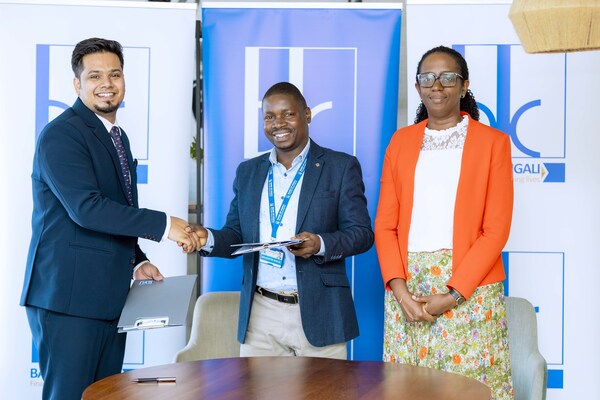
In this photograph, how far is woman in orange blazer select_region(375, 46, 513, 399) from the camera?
3443 millimetres

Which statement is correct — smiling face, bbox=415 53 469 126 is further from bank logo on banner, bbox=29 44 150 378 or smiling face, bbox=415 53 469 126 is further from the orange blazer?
bank logo on banner, bbox=29 44 150 378

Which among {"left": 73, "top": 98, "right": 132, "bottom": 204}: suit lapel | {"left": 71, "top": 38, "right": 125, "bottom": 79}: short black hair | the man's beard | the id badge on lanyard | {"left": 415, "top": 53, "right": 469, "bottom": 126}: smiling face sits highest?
{"left": 71, "top": 38, "right": 125, "bottom": 79}: short black hair

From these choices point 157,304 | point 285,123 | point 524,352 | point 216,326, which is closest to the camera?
point 157,304

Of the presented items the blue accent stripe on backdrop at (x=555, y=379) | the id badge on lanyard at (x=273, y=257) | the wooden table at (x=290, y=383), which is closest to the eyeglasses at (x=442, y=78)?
the id badge on lanyard at (x=273, y=257)

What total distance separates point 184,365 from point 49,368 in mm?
756

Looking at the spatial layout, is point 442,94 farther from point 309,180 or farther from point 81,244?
point 81,244

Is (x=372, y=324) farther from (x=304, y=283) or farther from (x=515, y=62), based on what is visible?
(x=515, y=62)

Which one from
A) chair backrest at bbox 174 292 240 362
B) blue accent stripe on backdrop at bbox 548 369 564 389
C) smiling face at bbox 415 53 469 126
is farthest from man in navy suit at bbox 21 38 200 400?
blue accent stripe on backdrop at bbox 548 369 564 389

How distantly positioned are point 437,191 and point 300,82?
5.23ft

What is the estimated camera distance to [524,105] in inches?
190

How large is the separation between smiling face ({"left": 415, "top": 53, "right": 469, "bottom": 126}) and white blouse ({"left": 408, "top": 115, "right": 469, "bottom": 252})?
0.06 metres

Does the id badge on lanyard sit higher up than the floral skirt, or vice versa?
the id badge on lanyard

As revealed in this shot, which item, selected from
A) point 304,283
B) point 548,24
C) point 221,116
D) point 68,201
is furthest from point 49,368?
point 548,24

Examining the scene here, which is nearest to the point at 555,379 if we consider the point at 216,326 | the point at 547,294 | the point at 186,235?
the point at 547,294
